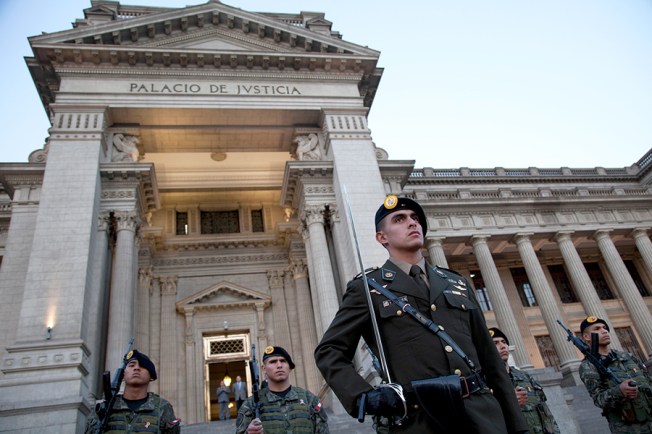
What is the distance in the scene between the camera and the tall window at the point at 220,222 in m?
25.0

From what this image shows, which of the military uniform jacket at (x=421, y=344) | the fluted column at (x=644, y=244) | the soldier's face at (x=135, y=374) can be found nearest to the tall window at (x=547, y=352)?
the fluted column at (x=644, y=244)

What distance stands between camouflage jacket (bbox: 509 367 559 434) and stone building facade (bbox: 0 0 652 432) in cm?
563

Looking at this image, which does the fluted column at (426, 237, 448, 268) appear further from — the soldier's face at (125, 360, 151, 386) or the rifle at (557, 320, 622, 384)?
the soldier's face at (125, 360, 151, 386)

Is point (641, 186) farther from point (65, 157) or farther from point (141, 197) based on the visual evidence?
point (65, 157)

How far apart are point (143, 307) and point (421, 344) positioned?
68.7 feet

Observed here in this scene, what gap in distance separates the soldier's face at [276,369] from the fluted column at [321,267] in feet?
33.9

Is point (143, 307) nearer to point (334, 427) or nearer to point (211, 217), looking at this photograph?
point (211, 217)

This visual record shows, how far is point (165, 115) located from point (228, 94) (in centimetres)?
273

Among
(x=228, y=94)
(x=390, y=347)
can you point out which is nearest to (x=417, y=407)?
(x=390, y=347)

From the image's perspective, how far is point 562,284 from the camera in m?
29.3

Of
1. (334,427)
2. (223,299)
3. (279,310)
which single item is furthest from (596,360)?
(223,299)

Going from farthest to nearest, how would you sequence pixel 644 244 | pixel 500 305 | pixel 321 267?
pixel 644 244, pixel 500 305, pixel 321 267

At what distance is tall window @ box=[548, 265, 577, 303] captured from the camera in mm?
28827

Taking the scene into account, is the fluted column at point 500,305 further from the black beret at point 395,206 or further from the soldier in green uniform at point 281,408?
the black beret at point 395,206
